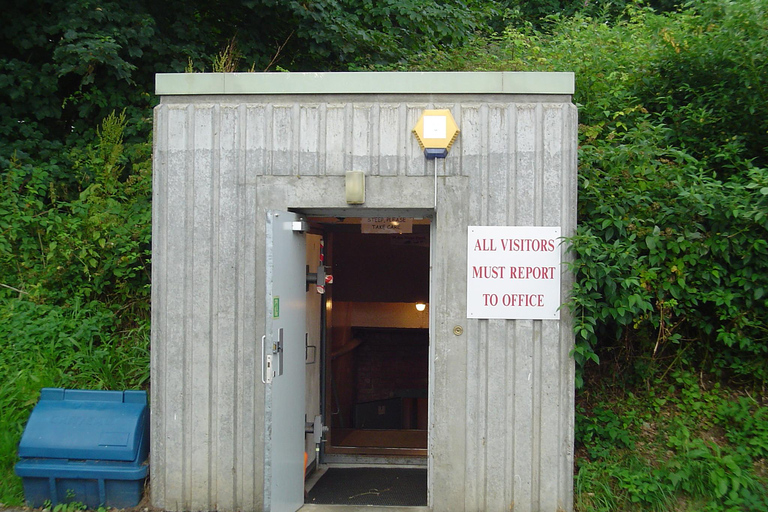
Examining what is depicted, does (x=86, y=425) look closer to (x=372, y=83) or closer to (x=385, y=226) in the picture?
(x=385, y=226)

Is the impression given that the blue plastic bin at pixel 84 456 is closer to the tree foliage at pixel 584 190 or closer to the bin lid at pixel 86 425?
the bin lid at pixel 86 425

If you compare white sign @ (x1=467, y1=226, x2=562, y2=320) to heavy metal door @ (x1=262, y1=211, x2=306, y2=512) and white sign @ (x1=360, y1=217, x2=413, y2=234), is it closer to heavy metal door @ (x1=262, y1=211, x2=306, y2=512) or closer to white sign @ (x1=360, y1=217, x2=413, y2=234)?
heavy metal door @ (x1=262, y1=211, x2=306, y2=512)

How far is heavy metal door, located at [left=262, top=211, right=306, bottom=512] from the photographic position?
182 inches

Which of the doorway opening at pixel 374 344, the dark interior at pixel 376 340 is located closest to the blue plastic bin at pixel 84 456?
the doorway opening at pixel 374 344

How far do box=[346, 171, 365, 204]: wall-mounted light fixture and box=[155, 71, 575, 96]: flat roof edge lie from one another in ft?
2.27

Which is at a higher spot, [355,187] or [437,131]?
[437,131]

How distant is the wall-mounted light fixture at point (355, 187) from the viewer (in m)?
5.02

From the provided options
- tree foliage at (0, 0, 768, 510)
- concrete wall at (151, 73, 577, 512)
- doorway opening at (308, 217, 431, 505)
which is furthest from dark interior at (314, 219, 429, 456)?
tree foliage at (0, 0, 768, 510)

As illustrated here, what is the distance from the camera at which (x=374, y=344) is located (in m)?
12.7

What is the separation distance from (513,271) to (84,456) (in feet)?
12.5

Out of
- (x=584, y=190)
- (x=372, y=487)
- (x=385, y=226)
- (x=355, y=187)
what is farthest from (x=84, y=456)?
(x=584, y=190)

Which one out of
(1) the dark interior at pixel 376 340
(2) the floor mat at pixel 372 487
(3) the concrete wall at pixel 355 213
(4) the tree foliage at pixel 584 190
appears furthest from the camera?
(1) the dark interior at pixel 376 340

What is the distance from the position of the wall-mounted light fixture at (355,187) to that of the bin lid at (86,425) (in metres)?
2.47

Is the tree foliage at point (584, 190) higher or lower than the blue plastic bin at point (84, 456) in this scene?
higher
